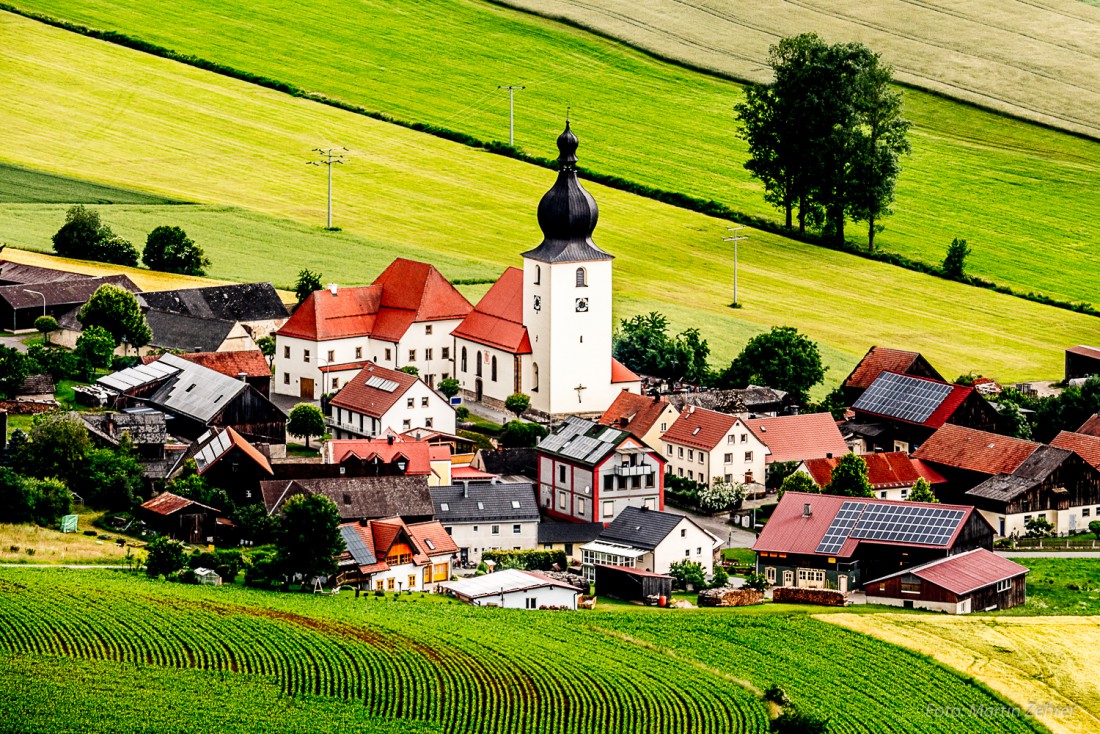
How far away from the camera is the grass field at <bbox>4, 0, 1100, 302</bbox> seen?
174875 mm

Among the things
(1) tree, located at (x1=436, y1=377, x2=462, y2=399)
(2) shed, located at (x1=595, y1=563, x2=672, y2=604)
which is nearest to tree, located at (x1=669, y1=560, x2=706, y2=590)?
(2) shed, located at (x1=595, y1=563, x2=672, y2=604)

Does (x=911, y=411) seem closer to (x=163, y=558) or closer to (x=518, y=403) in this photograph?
(x=518, y=403)

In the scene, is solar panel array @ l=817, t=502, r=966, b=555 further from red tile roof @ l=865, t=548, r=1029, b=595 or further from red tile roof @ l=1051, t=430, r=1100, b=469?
red tile roof @ l=1051, t=430, r=1100, b=469

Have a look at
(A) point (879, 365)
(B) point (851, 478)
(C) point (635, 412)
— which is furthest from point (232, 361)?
(A) point (879, 365)

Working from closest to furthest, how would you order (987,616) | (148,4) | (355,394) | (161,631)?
(161,631) → (987,616) → (355,394) → (148,4)

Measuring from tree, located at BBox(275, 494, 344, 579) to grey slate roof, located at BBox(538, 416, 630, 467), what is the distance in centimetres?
1876

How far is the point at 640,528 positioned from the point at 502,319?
29184 mm

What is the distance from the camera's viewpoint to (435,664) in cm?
8969

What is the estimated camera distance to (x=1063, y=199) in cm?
17988

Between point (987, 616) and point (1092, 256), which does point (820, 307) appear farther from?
point (987, 616)

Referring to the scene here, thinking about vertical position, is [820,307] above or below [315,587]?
above

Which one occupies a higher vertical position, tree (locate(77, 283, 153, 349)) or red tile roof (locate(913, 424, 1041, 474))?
tree (locate(77, 283, 153, 349))

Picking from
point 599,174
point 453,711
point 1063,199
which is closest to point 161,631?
point 453,711

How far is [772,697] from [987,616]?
732 inches
